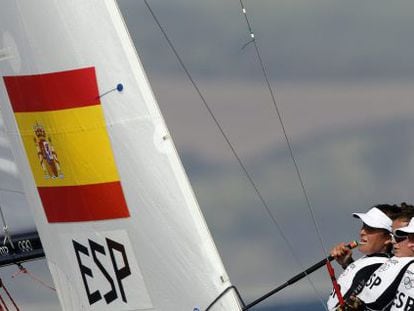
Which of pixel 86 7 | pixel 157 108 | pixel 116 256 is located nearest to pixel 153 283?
pixel 116 256

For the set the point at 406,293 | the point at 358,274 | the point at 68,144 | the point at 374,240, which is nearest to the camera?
the point at 406,293

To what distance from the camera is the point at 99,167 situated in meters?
16.2

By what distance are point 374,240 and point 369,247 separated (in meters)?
0.08

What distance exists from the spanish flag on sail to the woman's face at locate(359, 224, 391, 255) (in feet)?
7.90

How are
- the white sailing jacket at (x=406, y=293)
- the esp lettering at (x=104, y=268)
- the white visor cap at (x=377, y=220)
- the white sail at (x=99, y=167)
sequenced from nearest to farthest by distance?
the white sailing jacket at (x=406, y=293) → the white visor cap at (x=377, y=220) → the white sail at (x=99, y=167) → the esp lettering at (x=104, y=268)

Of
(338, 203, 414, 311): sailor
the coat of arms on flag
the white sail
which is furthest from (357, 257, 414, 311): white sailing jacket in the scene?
the coat of arms on flag

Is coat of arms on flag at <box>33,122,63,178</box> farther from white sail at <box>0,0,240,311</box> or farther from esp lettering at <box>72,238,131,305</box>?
esp lettering at <box>72,238,131,305</box>

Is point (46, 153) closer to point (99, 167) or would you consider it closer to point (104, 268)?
point (99, 167)

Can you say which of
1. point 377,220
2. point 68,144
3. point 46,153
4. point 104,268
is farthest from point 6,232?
point 377,220

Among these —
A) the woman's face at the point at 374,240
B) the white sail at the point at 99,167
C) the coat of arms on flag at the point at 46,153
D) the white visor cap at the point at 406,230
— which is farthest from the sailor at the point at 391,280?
the coat of arms on flag at the point at 46,153

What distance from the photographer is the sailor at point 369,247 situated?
14.8 m

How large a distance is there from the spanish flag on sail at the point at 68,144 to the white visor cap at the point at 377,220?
2.45 metres

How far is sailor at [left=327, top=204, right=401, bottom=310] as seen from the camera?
1479cm

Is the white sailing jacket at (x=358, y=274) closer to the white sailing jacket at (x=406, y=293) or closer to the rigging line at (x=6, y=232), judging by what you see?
the white sailing jacket at (x=406, y=293)
